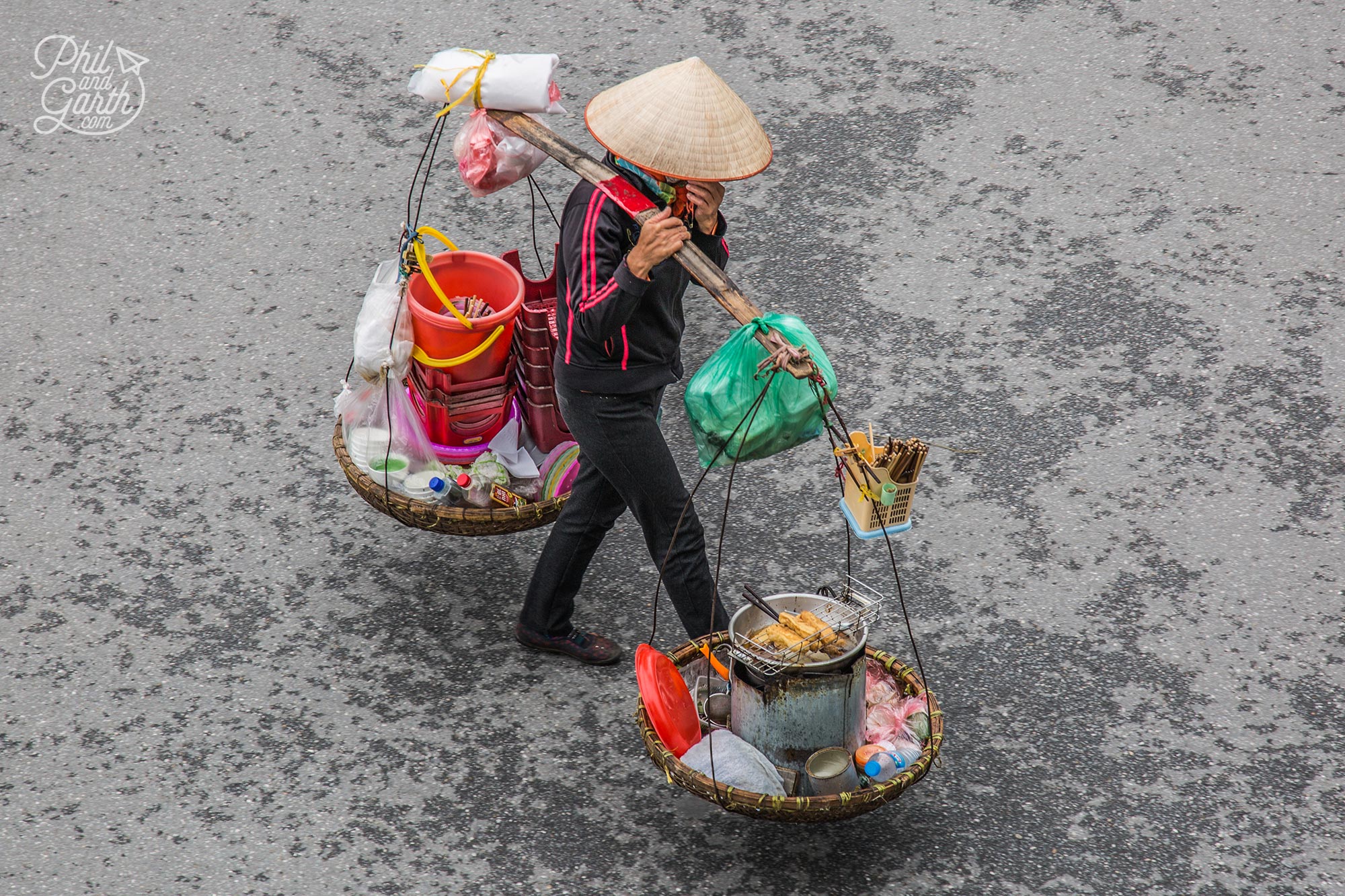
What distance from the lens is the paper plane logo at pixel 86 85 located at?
6.84 meters

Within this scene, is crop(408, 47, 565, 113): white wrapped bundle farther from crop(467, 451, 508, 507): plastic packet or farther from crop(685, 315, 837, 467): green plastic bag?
crop(467, 451, 508, 507): plastic packet

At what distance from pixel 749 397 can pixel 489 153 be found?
3.69ft

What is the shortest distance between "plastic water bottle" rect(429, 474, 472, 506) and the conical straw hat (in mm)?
1266

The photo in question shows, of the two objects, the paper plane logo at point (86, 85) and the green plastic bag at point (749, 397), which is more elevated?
the green plastic bag at point (749, 397)

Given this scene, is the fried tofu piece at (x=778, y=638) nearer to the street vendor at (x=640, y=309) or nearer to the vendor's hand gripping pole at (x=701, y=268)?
the street vendor at (x=640, y=309)

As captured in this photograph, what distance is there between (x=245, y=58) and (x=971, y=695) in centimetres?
534

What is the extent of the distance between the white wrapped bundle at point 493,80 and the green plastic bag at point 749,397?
0.96 m

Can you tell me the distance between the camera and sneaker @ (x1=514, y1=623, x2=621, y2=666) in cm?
423

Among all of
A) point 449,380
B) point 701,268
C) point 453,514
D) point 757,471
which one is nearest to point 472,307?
point 449,380

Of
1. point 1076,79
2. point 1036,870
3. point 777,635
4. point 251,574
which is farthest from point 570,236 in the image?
point 1076,79

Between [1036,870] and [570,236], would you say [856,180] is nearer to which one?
[570,236]

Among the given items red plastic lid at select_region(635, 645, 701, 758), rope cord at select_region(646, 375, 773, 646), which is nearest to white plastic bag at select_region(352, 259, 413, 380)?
rope cord at select_region(646, 375, 773, 646)

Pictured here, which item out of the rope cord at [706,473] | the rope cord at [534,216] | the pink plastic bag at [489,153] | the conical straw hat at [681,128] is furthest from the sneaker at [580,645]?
the conical straw hat at [681,128]

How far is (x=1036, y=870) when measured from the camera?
3.61 meters
